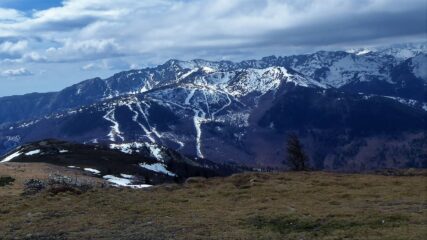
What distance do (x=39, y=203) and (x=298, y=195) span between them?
961 inches

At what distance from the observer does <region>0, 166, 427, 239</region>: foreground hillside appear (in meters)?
33.4

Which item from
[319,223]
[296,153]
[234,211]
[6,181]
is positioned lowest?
[296,153]

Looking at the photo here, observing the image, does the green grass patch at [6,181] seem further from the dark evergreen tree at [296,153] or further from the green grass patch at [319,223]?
the dark evergreen tree at [296,153]

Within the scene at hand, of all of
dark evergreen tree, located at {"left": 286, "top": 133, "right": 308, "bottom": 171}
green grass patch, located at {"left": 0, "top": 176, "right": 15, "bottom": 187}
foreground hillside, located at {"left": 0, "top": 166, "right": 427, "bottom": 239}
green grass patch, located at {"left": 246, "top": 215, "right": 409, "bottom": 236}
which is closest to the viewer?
green grass patch, located at {"left": 246, "top": 215, "right": 409, "bottom": 236}

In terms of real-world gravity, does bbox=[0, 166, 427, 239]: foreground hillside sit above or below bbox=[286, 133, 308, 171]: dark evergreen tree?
above

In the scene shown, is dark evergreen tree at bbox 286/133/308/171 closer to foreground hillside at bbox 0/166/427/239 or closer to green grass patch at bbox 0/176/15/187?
foreground hillside at bbox 0/166/427/239

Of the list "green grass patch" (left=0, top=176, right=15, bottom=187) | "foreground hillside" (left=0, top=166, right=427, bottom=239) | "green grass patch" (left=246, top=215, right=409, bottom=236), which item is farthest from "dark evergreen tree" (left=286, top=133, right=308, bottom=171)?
"green grass patch" (left=246, top=215, right=409, bottom=236)

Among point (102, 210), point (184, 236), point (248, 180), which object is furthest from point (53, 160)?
point (184, 236)

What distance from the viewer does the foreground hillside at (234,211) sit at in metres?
33.4

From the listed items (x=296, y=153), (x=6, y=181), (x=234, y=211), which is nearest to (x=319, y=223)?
(x=234, y=211)

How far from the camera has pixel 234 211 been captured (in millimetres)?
41906

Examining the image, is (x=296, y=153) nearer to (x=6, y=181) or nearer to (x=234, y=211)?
(x=6, y=181)

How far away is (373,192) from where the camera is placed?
49.7 m

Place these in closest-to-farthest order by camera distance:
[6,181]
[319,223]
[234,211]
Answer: [319,223]
[234,211]
[6,181]
